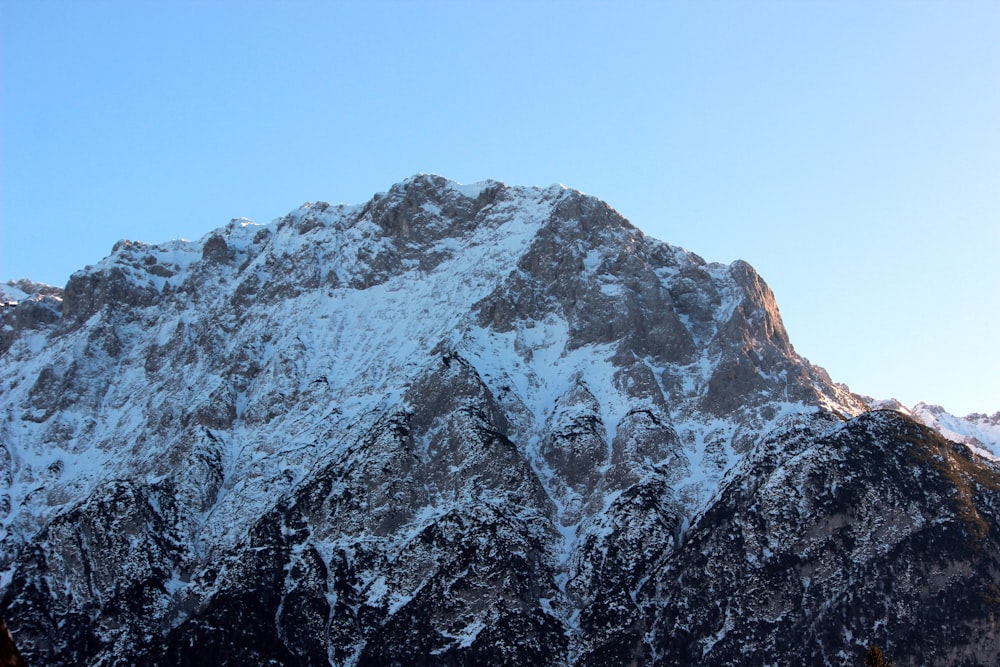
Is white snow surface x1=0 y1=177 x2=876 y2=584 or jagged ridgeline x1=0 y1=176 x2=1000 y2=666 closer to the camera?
jagged ridgeline x1=0 y1=176 x2=1000 y2=666

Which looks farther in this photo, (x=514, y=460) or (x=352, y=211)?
(x=352, y=211)

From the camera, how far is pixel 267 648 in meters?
121

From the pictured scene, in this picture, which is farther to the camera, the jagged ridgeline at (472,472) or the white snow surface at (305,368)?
the white snow surface at (305,368)

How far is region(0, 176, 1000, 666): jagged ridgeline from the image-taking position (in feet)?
382

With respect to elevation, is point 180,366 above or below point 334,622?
above

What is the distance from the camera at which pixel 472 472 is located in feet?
445

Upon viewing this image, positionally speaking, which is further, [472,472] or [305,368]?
[305,368]

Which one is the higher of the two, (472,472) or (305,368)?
(305,368)

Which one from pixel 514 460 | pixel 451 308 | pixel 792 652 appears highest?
pixel 451 308

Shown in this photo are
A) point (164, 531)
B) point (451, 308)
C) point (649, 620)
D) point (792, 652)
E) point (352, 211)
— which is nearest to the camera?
point (792, 652)

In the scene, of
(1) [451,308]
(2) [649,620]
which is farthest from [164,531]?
(2) [649,620]

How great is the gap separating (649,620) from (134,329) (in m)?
111

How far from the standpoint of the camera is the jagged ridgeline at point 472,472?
382 ft

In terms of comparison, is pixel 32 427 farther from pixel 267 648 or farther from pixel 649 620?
pixel 649 620
